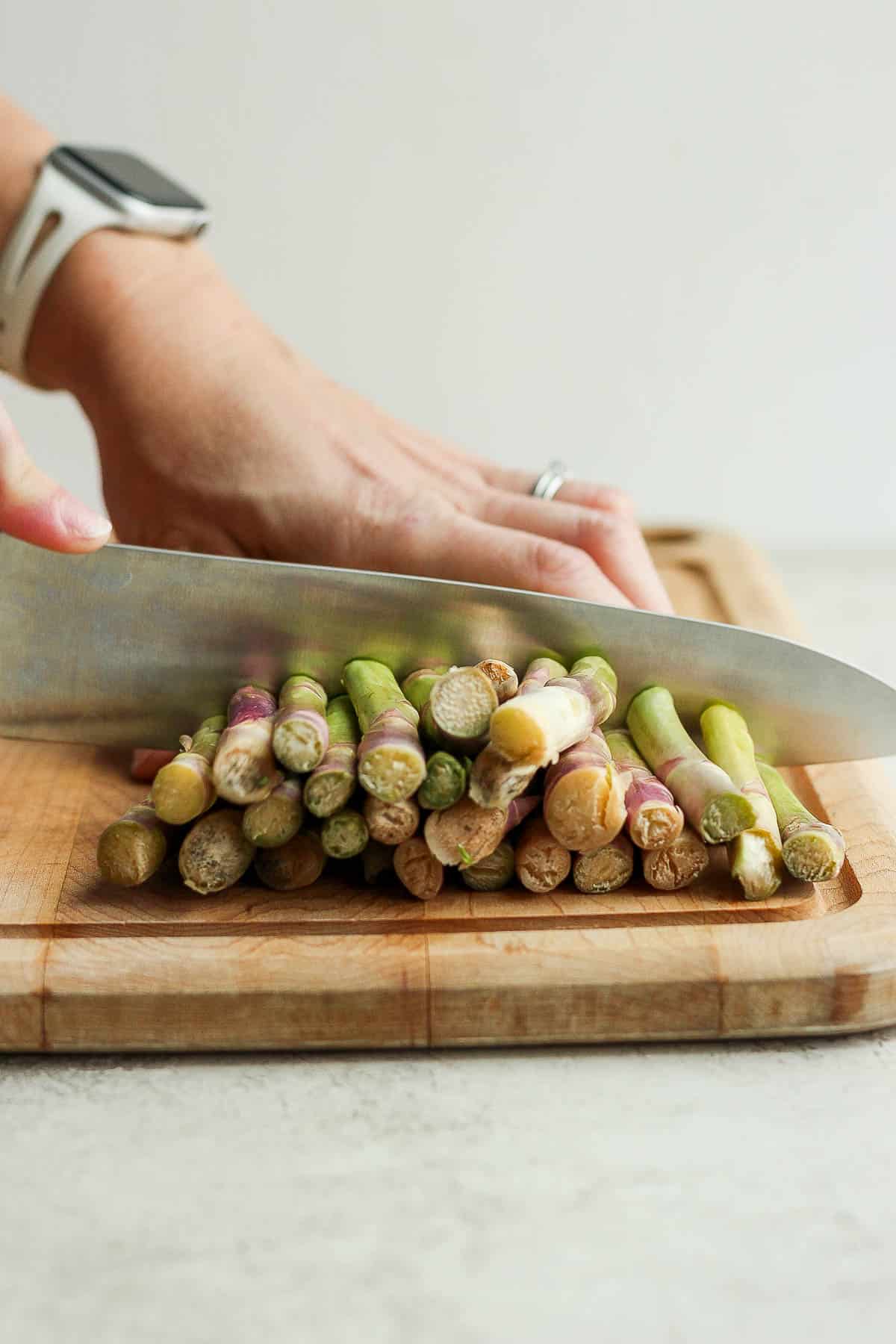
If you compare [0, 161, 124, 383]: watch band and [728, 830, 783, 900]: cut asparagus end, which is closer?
[728, 830, 783, 900]: cut asparagus end

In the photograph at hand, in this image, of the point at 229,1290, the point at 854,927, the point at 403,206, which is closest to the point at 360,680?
the point at 854,927

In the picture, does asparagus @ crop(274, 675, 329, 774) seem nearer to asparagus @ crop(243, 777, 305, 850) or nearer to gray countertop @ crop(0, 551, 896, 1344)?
asparagus @ crop(243, 777, 305, 850)

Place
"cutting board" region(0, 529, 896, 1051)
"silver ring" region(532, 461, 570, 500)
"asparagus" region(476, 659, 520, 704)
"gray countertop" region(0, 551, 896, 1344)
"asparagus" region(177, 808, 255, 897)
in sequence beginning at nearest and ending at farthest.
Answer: "gray countertop" region(0, 551, 896, 1344) < "cutting board" region(0, 529, 896, 1051) < "asparagus" region(177, 808, 255, 897) < "asparagus" region(476, 659, 520, 704) < "silver ring" region(532, 461, 570, 500)

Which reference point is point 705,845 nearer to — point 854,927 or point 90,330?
point 854,927

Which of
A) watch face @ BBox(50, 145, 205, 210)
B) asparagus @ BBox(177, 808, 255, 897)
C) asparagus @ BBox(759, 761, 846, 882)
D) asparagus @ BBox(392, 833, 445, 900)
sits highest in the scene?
watch face @ BBox(50, 145, 205, 210)

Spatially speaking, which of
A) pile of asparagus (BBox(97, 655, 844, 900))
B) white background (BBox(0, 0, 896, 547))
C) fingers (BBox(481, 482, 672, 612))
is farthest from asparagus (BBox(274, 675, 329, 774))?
white background (BBox(0, 0, 896, 547))

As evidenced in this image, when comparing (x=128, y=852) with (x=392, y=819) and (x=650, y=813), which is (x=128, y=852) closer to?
(x=392, y=819)

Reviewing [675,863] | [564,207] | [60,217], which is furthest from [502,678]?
[564,207]
